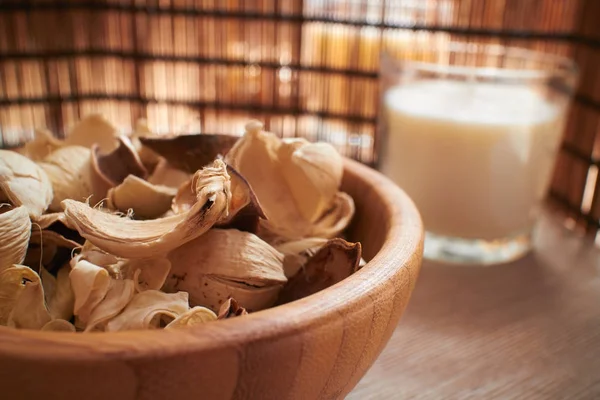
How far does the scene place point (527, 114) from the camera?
47 cm

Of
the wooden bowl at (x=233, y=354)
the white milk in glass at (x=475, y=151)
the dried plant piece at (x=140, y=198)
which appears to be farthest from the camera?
the white milk in glass at (x=475, y=151)

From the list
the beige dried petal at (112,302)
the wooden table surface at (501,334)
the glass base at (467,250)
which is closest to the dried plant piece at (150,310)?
the beige dried petal at (112,302)

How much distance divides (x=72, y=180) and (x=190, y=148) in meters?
0.06

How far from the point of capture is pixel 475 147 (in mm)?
468

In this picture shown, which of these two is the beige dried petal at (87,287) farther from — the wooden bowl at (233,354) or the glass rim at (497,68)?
the glass rim at (497,68)

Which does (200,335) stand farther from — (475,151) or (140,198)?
(475,151)

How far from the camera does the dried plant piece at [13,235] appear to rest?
23cm

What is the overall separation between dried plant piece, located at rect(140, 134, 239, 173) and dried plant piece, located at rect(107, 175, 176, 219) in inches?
1.1

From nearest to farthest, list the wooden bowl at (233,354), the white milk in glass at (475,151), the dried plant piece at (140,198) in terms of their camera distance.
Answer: the wooden bowl at (233,354) → the dried plant piece at (140,198) → the white milk in glass at (475,151)

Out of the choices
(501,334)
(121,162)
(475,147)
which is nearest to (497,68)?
(475,147)

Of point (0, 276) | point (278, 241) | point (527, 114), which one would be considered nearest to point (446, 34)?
point (527, 114)

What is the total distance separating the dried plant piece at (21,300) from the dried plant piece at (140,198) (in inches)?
2.4

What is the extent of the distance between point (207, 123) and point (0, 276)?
0.41m

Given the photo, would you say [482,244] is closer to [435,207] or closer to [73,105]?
[435,207]
